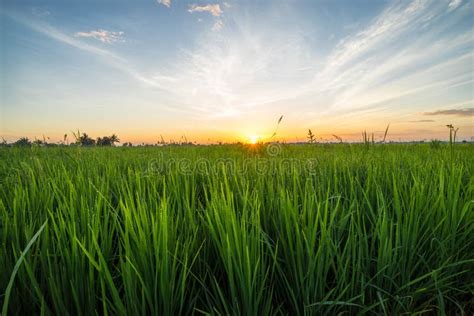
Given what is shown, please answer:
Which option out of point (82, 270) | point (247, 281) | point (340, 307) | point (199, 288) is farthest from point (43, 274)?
point (340, 307)

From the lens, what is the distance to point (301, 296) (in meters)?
0.89

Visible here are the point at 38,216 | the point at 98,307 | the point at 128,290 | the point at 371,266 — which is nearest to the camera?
the point at 128,290

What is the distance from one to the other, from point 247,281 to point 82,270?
1.71ft

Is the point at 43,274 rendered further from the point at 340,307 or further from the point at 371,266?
the point at 371,266

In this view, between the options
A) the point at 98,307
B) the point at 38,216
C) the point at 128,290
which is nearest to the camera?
the point at 128,290

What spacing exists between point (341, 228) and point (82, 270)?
3.12 feet

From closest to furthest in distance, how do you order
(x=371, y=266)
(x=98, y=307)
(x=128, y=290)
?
(x=128, y=290) → (x=98, y=307) → (x=371, y=266)

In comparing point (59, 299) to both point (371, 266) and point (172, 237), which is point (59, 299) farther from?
point (371, 266)

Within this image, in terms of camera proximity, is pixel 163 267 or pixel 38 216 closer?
pixel 163 267

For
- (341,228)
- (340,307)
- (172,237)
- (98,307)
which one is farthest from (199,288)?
(341,228)

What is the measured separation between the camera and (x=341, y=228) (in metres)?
1.11

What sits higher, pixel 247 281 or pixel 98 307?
pixel 247 281

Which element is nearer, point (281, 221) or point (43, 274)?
point (43, 274)

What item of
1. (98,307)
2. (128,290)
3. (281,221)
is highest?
(281,221)
